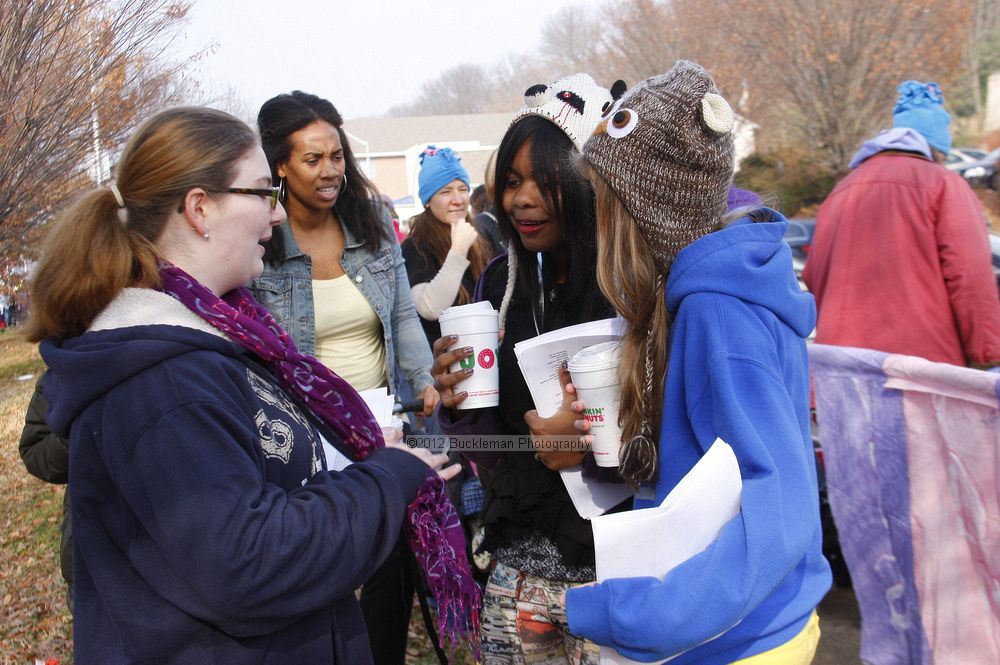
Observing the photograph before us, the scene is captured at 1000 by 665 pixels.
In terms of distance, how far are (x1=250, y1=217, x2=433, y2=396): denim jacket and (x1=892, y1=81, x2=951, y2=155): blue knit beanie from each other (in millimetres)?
2886

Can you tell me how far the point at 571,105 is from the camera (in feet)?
7.91

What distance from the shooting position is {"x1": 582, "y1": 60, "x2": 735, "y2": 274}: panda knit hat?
1.68 m

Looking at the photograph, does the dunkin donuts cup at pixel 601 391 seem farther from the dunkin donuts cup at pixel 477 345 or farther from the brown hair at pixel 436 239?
the brown hair at pixel 436 239

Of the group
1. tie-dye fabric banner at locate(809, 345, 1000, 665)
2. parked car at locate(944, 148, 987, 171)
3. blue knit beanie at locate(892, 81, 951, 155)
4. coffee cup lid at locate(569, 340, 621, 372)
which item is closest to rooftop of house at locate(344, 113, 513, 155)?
parked car at locate(944, 148, 987, 171)

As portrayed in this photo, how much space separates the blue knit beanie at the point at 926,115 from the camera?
4285 mm

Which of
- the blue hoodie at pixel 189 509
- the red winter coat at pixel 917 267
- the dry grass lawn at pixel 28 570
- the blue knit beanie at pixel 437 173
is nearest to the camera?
the blue hoodie at pixel 189 509

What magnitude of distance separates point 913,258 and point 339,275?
2.82 m

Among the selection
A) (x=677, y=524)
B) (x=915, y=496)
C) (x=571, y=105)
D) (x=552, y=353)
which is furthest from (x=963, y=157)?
(x=677, y=524)

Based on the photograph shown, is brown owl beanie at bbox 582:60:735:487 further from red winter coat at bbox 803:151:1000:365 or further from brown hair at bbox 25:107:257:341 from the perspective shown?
red winter coat at bbox 803:151:1000:365

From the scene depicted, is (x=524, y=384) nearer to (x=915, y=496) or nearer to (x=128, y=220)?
(x=128, y=220)

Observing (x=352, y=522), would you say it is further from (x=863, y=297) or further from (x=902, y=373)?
(x=863, y=297)

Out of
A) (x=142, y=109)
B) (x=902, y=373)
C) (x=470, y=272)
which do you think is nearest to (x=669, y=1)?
(x=142, y=109)

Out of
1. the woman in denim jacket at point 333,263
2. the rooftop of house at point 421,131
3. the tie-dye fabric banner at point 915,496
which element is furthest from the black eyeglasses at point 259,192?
the rooftop of house at point 421,131

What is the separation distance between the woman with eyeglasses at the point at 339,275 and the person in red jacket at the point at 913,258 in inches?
90.5
